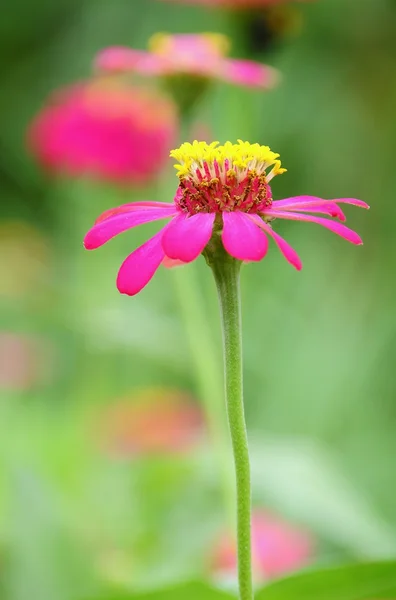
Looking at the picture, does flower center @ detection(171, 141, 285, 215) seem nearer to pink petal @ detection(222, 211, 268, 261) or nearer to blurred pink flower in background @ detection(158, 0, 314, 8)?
pink petal @ detection(222, 211, 268, 261)

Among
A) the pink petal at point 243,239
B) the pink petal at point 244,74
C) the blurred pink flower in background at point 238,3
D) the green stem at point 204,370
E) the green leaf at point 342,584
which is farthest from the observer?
the blurred pink flower in background at point 238,3

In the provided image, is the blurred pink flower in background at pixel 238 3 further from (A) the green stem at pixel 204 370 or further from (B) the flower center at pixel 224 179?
(B) the flower center at pixel 224 179

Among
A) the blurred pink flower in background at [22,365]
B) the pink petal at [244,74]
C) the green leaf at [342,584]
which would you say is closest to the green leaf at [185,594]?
the green leaf at [342,584]

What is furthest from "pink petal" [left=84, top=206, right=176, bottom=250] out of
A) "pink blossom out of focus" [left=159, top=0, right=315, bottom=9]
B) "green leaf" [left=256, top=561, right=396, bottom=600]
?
"pink blossom out of focus" [left=159, top=0, right=315, bottom=9]

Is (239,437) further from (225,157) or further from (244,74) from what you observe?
(244,74)

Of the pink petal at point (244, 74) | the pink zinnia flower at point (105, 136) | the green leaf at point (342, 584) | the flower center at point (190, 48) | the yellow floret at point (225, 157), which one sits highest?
the pink zinnia flower at point (105, 136)

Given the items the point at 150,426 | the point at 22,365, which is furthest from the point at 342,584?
the point at 22,365
